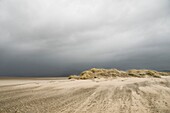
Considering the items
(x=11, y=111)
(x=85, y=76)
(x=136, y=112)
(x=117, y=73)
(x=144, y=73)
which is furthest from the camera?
(x=144, y=73)

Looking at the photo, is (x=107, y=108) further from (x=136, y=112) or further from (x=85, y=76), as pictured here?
(x=85, y=76)

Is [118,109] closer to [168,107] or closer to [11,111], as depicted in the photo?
[168,107]

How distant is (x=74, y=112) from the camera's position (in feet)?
20.9

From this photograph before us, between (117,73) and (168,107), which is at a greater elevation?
(117,73)

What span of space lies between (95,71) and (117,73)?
5.27 meters

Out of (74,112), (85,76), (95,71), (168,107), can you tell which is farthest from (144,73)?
(74,112)

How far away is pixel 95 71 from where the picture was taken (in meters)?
32.5

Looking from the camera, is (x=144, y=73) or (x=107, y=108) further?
(x=144, y=73)

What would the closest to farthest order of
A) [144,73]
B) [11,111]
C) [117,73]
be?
1. [11,111]
2. [117,73]
3. [144,73]

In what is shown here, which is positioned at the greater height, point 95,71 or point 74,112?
point 95,71

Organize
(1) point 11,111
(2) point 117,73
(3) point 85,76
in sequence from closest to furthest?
1. (1) point 11,111
2. (3) point 85,76
3. (2) point 117,73

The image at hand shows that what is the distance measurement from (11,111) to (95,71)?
26588 mm

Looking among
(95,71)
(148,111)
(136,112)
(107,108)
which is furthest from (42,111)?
(95,71)

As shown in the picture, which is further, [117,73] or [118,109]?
[117,73]
